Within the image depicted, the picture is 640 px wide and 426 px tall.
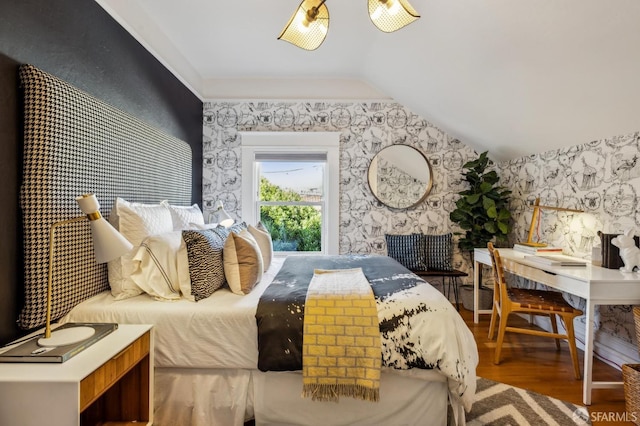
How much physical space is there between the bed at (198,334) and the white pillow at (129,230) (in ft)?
0.24

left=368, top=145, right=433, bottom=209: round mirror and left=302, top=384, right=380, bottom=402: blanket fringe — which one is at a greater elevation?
left=368, top=145, right=433, bottom=209: round mirror

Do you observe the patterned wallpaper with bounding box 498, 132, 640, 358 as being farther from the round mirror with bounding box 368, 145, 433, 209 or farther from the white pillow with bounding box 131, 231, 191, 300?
the white pillow with bounding box 131, 231, 191, 300

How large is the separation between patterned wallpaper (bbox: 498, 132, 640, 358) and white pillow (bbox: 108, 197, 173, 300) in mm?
3211

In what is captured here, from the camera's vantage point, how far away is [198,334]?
1.58 metres

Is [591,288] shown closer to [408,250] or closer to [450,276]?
[450,276]

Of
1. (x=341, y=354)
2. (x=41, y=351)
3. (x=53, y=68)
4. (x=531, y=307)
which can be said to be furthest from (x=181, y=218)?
(x=531, y=307)

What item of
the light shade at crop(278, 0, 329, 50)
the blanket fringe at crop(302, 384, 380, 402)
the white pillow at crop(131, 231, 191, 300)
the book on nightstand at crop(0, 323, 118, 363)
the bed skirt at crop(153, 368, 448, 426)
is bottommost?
the bed skirt at crop(153, 368, 448, 426)

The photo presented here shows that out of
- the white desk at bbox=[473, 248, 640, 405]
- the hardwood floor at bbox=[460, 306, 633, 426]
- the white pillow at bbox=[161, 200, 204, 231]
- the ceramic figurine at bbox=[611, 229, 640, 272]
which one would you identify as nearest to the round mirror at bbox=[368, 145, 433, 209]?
the hardwood floor at bbox=[460, 306, 633, 426]

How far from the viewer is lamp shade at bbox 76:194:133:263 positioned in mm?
1203

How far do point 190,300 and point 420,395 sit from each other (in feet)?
4.23

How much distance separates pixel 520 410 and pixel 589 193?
1.80 meters

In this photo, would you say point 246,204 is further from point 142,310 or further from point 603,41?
point 603,41

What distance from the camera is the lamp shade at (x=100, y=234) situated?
1.20 metres

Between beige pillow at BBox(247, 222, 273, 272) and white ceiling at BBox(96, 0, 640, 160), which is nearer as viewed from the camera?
white ceiling at BBox(96, 0, 640, 160)
